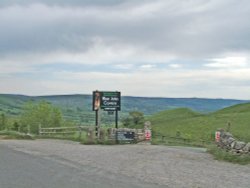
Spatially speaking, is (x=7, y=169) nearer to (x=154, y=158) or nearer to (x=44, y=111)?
(x=154, y=158)

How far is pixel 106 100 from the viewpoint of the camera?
3369cm

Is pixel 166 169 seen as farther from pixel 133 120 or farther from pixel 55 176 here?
pixel 133 120

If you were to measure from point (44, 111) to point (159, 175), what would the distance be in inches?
3631

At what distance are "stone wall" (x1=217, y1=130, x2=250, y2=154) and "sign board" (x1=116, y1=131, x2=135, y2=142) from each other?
909 cm

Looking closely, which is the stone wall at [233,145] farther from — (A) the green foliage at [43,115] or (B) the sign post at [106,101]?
(A) the green foliage at [43,115]

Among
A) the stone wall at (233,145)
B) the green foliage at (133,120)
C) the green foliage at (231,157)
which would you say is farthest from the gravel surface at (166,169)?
the green foliage at (133,120)

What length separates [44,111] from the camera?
10388 cm

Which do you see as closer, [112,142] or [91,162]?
[91,162]

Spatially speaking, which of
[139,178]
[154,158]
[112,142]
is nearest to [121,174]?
[139,178]

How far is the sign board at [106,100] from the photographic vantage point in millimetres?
33562

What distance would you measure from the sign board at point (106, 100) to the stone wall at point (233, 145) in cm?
1231

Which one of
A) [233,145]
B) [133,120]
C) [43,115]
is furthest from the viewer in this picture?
[43,115]

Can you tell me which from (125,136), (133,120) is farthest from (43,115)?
(125,136)

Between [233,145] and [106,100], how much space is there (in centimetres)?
1544
